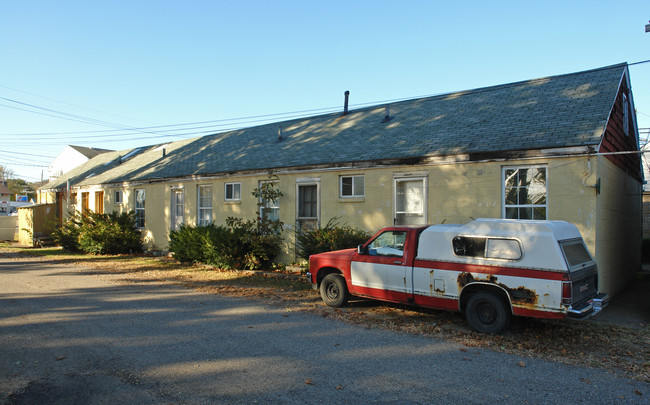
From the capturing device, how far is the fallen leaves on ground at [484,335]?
19.9ft

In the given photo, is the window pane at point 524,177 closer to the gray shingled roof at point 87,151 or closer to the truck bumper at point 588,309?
the truck bumper at point 588,309

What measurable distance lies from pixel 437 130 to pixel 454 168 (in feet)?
6.86

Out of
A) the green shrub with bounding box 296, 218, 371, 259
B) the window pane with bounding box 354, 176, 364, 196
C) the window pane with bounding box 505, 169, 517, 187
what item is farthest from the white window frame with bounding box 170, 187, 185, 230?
the window pane with bounding box 505, 169, 517, 187

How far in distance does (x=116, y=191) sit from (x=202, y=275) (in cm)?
1110

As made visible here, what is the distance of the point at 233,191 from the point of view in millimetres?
15961

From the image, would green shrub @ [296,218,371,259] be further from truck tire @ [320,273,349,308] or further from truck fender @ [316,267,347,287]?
truck tire @ [320,273,349,308]

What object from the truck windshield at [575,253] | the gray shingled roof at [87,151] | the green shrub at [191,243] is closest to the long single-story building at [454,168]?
the green shrub at [191,243]

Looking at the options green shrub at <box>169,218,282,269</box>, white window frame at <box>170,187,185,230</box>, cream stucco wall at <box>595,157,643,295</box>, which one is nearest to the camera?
cream stucco wall at <box>595,157,643,295</box>

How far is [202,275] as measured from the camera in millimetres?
13258

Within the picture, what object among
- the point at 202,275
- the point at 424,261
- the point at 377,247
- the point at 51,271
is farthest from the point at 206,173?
the point at 424,261

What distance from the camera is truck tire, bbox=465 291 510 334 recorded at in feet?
22.4

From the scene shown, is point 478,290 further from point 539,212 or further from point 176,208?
point 176,208

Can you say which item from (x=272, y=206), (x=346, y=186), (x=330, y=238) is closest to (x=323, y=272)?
(x=330, y=238)

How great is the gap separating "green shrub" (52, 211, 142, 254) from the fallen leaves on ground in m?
7.57
